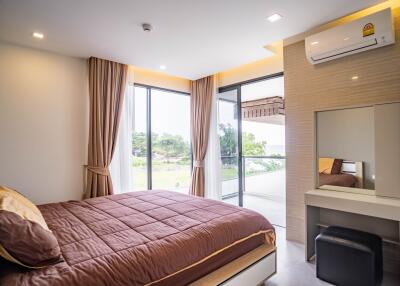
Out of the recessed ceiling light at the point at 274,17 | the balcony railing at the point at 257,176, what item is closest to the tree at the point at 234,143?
the balcony railing at the point at 257,176

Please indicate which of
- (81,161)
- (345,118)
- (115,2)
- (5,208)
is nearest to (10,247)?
(5,208)

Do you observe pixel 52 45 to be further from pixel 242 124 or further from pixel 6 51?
pixel 242 124

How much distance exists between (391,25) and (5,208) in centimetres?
345

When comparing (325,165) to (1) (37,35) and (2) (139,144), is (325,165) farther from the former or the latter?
(1) (37,35)

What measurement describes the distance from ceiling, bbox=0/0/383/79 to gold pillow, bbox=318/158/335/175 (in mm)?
1575

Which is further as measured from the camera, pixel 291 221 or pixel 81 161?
pixel 81 161

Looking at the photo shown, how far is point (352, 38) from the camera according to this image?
2379 millimetres

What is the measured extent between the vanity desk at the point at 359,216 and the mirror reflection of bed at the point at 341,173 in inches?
4.8

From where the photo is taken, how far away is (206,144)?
4570 mm

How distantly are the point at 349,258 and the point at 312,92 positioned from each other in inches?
73.3

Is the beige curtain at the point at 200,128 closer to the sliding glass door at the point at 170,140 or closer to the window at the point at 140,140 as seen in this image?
the sliding glass door at the point at 170,140

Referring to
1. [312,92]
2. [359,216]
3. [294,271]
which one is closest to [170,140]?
[312,92]

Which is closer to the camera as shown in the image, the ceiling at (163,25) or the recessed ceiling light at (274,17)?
the ceiling at (163,25)

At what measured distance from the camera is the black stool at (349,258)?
6.29 ft
